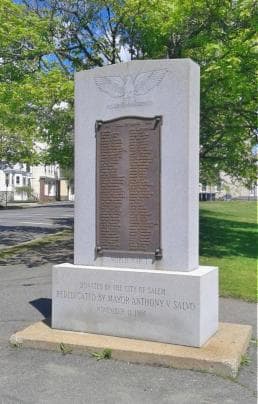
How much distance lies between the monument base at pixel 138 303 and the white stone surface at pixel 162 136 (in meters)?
0.20

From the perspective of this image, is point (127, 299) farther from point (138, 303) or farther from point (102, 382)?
point (102, 382)

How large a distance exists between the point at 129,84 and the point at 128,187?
113cm

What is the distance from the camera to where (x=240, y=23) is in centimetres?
1195

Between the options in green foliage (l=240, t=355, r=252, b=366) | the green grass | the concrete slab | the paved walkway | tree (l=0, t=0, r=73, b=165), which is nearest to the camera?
the paved walkway

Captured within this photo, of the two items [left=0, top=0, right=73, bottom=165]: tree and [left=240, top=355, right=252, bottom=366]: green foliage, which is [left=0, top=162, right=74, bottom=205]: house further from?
[left=240, top=355, right=252, bottom=366]: green foliage

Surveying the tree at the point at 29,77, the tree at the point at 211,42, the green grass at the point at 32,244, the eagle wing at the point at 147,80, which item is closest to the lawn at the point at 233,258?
the tree at the point at 211,42

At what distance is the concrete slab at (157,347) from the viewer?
4863 mm

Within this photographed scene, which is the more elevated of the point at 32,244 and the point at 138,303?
the point at 138,303

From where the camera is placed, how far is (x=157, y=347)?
525 cm

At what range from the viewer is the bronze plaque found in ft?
18.7

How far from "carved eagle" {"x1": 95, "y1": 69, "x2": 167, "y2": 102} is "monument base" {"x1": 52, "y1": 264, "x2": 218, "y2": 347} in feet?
6.29

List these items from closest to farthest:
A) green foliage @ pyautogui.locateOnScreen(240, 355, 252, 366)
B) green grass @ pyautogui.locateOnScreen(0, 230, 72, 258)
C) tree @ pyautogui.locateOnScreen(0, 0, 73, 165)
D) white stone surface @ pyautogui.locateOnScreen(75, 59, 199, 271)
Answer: green foliage @ pyautogui.locateOnScreen(240, 355, 252, 366), white stone surface @ pyautogui.locateOnScreen(75, 59, 199, 271), tree @ pyautogui.locateOnScreen(0, 0, 73, 165), green grass @ pyautogui.locateOnScreen(0, 230, 72, 258)

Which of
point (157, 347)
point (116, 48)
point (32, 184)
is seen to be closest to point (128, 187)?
point (157, 347)

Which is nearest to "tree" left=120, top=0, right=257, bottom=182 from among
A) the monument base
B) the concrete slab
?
the monument base
